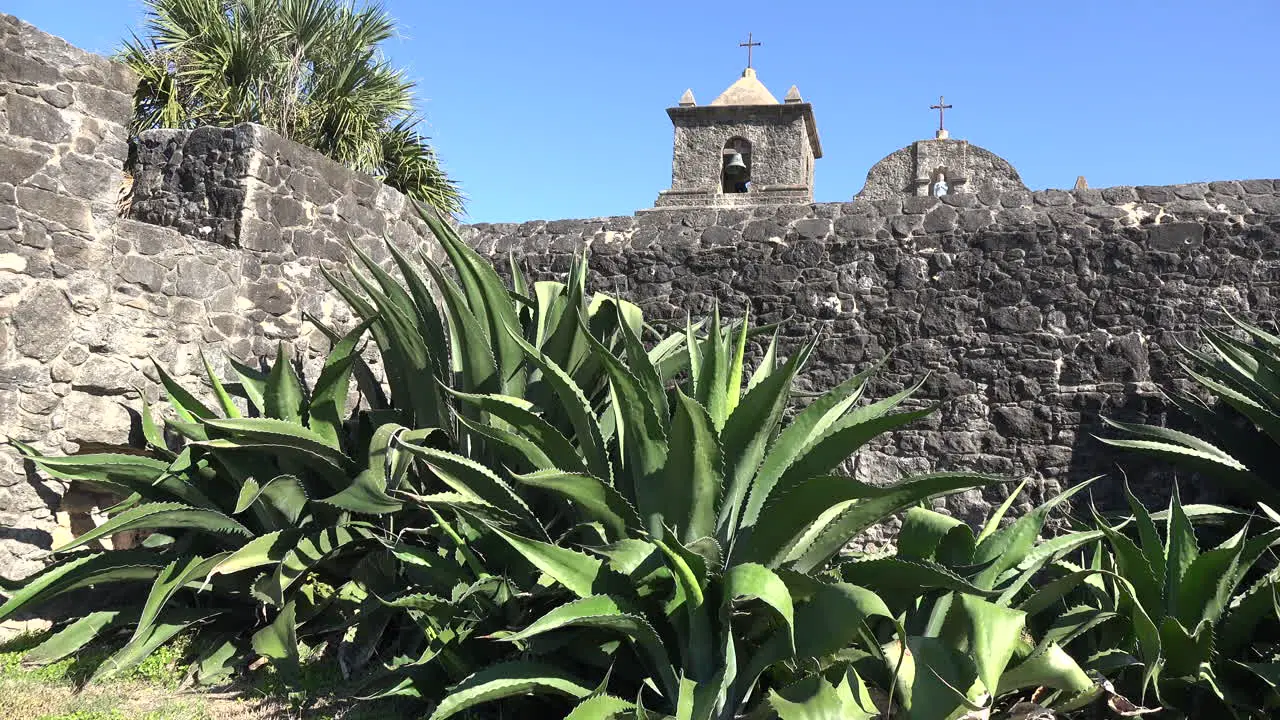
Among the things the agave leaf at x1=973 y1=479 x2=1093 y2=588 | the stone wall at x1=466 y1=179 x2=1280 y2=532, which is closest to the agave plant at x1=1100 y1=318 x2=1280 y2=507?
the stone wall at x1=466 y1=179 x2=1280 y2=532

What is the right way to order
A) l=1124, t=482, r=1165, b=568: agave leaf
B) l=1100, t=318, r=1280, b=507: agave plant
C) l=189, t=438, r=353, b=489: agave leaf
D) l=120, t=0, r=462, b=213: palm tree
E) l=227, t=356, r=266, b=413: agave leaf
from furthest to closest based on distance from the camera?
l=120, t=0, r=462, b=213: palm tree → l=1100, t=318, r=1280, b=507: agave plant → l=227, t=356, r=266, b=413: agave leaf → l=189, t=438, r=353, b=489: agave leaf → l=1124, t=482, r=1165, b=568: agave leaf

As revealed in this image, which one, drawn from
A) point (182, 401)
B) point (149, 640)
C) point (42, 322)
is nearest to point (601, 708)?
point (149, 640)

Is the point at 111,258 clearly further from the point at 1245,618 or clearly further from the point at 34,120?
the point at 1245,618

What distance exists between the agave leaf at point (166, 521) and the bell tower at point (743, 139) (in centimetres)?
1175

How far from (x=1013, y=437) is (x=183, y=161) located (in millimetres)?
4451

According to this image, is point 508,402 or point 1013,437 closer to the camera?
point 508,402

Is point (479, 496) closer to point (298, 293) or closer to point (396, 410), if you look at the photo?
point (396, 410)

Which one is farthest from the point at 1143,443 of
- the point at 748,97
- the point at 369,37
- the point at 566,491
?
the point at 748,97

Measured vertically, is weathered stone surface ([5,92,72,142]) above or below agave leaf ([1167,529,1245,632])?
above

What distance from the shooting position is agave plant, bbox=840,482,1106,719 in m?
2.85

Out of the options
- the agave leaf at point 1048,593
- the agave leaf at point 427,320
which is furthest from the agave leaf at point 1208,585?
the agave leaf at point 427,320

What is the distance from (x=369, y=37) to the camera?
876 cm

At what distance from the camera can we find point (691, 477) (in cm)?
300

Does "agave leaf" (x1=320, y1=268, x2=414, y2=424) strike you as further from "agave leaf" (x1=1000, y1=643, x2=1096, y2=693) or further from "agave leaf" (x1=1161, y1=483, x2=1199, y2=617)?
"agave leaf" (x1=1161, y1=483, x2=1199, y2=617)
